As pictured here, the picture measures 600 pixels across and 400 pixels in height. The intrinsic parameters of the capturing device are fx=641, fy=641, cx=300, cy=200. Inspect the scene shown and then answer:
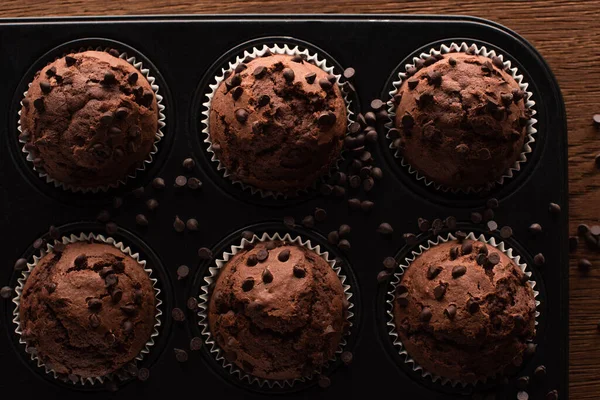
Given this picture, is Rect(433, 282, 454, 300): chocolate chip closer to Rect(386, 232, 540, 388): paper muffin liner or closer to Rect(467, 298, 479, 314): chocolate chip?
Rect(467, 298, 479, 314): chocolate chip

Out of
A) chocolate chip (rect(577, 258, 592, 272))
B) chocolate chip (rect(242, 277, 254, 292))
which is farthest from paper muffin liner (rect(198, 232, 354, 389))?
chocolate chip (rect(577, 258, 592, 272))

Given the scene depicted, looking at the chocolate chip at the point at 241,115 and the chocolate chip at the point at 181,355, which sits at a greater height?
the chocolate chip at the point at 241,115

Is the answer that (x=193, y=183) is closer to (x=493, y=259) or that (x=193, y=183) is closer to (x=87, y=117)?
(x=87, y=117)

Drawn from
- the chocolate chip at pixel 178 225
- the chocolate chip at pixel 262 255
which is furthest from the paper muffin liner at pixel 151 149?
the chocolate chip at pixel 262 255

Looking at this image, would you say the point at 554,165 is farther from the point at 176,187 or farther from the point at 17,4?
the point at 17,4

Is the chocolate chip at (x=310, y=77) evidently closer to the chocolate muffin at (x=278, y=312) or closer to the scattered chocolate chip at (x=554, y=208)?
the chocolate muffin at (x=278, y=312)

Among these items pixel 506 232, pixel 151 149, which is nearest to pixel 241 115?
pixel 151 149

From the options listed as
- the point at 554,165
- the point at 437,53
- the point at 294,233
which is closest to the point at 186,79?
the point at 294,233
